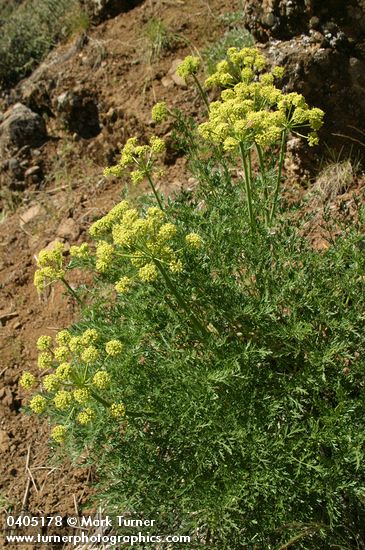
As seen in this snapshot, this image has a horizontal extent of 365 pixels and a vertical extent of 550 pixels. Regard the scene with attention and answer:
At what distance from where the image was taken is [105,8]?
24.6 feet

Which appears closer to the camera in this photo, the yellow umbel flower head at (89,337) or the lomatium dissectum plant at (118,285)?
the lomatium dissectum plant at (118,285)

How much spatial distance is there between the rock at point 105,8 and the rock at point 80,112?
1037 mm

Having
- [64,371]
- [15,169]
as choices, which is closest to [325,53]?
[64,371]

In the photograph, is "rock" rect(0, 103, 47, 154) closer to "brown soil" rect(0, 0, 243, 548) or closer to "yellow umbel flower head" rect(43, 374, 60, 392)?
"brown soil" rect(0, 0, 243, 548)

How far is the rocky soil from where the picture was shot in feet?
16.2

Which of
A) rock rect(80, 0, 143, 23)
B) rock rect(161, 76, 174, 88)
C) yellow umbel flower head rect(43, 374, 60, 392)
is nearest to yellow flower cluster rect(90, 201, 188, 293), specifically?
yellow umbel flower head rect(43, 374, 60, 392)

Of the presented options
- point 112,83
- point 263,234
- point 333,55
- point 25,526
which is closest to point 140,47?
point 112,83

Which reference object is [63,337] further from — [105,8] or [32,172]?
[105,8]

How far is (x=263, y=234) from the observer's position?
3.62 meters

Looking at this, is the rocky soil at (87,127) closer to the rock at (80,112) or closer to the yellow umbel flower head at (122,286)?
the rock at (80,112)

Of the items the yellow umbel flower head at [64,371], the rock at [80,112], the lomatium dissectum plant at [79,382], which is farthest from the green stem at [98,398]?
the rock at [80,112]

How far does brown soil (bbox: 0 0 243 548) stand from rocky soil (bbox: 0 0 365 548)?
0.4 inches

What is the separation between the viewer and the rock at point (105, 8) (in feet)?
24.4

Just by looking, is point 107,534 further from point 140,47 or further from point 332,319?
point 140,47
